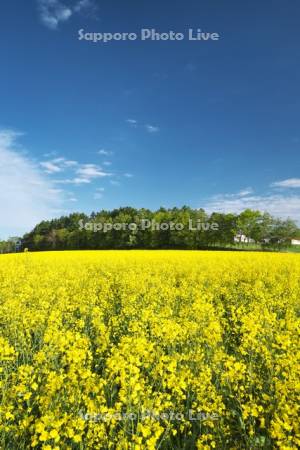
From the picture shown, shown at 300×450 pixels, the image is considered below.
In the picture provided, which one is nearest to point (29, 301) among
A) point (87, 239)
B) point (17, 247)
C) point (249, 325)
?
point (249, 325)

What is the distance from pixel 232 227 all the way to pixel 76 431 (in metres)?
64.2

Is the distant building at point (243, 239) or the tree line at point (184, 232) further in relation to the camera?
the distant building at point (243, 239)

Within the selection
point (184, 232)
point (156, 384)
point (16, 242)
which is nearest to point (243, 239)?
point (184, 232)

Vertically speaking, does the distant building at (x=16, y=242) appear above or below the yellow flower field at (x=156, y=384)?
above

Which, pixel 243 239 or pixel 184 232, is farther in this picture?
pixel 243 239

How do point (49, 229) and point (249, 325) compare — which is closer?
point (249, 325)

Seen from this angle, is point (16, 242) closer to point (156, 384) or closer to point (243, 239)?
point (243, 239)

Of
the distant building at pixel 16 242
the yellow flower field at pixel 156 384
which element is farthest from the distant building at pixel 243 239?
the distant building at pixel 16 242

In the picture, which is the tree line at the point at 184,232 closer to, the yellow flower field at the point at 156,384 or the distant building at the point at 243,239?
the distant building at the point at 243,239

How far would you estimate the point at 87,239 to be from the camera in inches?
2958

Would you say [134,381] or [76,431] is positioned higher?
[134,381]

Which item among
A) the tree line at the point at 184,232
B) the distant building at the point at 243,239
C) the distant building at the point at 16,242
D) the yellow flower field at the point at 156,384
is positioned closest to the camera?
the yellow flower field at the point at 156,384

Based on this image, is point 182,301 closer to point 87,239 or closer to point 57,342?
point 57,342

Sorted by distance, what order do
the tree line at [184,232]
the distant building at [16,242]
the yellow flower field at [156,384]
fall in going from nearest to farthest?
the yellow flower field at [156,384], the tree line at [184,232], the distant building at [16,242]
